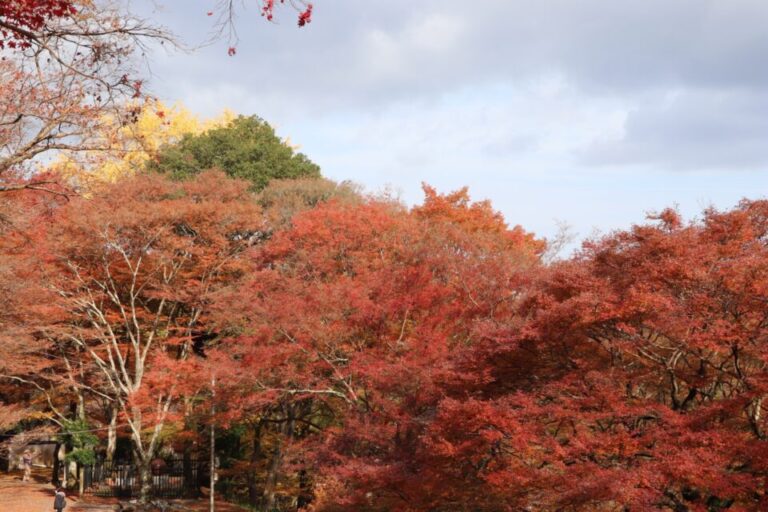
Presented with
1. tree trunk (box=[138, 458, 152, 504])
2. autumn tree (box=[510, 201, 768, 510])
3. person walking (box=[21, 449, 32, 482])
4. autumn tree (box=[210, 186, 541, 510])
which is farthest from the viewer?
person walking (box=[21, 449, 32, 482])

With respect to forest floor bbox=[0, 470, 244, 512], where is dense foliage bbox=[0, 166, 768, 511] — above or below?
above

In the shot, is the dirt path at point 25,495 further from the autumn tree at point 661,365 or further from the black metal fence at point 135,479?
the autumn tree at point 661,365

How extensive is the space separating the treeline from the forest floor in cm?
147

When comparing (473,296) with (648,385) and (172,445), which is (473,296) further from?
(172,445)

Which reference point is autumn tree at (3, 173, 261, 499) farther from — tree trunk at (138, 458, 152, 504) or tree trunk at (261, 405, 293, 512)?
tree trunk at (261, 405, 293, 512)

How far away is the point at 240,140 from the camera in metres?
30.5

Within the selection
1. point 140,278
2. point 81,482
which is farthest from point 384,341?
point 81,482

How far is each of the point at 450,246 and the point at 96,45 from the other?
44.9 feet

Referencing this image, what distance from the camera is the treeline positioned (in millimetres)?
10305

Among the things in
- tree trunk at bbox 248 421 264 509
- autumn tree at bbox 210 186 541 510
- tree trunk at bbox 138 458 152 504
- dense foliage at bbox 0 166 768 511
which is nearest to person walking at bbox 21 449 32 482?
dense foliage at bbox 0 166 768 511

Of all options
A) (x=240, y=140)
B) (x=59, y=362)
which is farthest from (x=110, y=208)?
(x=240, y=140)

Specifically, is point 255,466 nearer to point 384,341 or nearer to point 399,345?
point 384,341

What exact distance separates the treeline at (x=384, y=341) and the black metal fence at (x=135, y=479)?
40.5 inches

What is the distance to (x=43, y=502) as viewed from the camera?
22.8 metres
